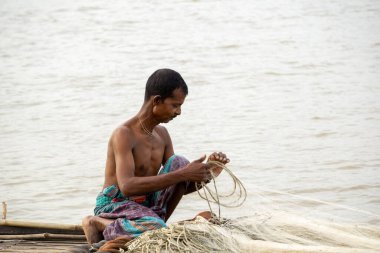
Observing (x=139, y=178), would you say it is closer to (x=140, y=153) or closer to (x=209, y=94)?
(x=140, y=153)

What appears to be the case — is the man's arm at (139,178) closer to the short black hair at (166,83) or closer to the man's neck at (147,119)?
the man's neck at (147,119)

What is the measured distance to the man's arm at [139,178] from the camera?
11.8ft

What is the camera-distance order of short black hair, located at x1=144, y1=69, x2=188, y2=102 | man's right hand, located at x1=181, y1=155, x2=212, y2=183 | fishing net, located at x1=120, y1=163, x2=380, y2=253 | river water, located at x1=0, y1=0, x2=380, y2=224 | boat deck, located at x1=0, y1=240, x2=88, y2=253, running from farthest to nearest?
river water, located at x1=0, y1=0, x2=380, y2=224 → boat deck, located at x1=0, y1=240, x2=88, y2=253 → short black hair, located at x1=144, y1=69, x2=188, y2=102 → man's right hand, located at x1=181, y1=155, x2=212, y2=183 → fishing net, located at x1=120, y1=163, x2=380, y2=253

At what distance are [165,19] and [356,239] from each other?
494 inches

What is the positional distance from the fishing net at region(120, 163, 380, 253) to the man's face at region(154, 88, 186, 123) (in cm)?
36

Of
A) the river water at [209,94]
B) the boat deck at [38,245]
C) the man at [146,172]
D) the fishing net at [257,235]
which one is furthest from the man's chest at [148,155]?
the river water at [209,94]

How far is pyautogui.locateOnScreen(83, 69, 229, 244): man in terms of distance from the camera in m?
3.64

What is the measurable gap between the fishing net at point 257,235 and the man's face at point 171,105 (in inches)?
14.2

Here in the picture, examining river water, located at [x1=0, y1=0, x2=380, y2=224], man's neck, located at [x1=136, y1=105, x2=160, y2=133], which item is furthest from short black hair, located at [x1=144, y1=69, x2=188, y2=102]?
river water, located at [x1=0, y1=0, x2=380, y2=224]

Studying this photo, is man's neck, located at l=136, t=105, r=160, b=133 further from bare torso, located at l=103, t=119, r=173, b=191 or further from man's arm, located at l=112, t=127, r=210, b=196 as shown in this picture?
man's arm, located at l=112, t=127, r=210, b=196

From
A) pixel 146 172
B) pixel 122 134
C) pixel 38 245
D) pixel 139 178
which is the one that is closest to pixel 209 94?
pixel 38 245

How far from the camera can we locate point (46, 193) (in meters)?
6.82

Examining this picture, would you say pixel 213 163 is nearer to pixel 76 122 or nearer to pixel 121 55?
pixel 76 122

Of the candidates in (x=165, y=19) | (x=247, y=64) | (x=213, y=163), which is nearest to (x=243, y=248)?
(x=213, y=163)
